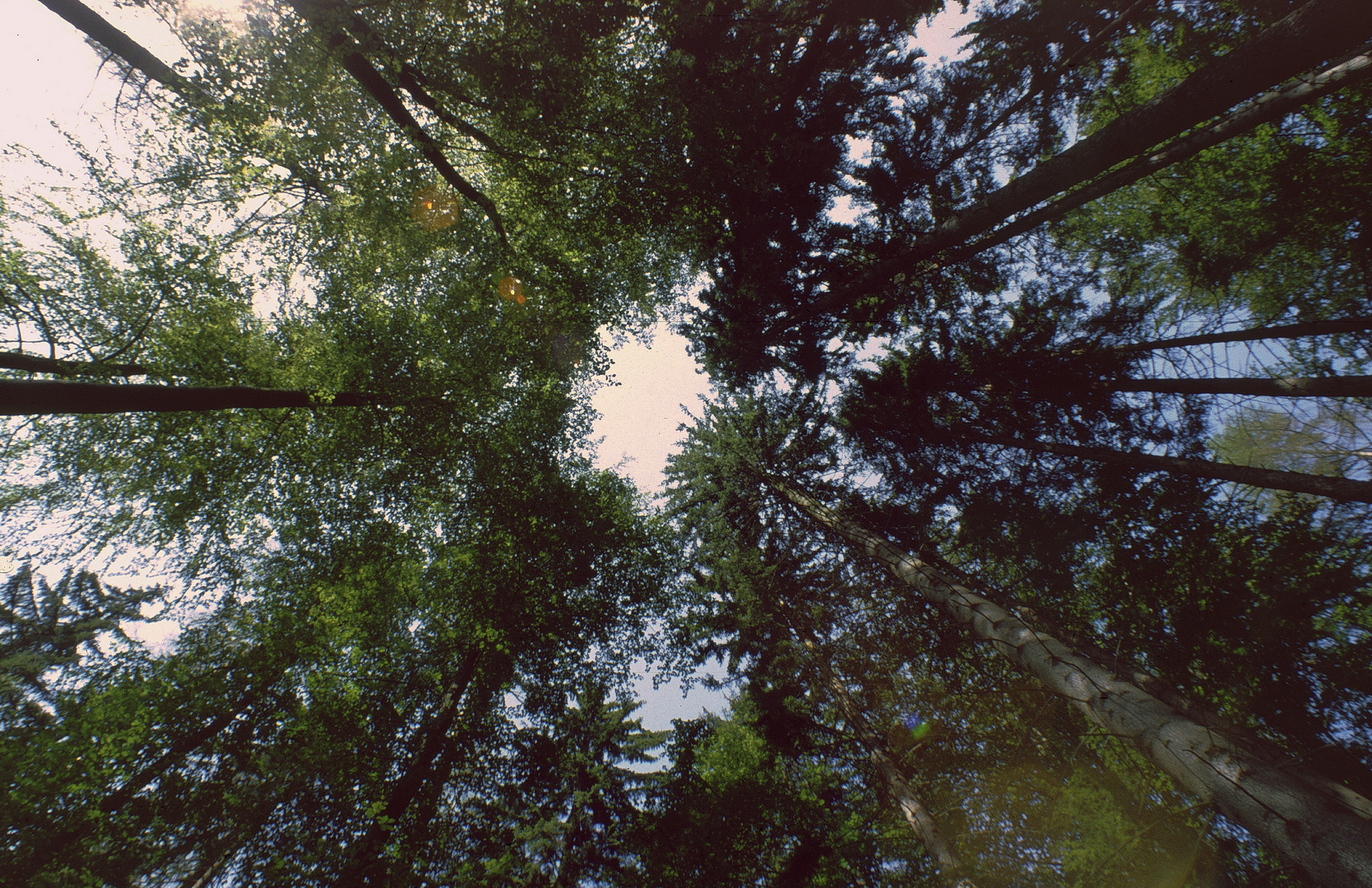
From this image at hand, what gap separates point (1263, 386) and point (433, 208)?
14.0m

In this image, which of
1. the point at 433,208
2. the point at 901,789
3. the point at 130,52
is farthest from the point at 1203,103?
the point at 130,52

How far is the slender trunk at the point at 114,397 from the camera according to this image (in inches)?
150

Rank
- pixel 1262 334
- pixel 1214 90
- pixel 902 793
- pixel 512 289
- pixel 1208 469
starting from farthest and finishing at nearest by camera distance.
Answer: pixel 512 289, pixel 902 793, pixel 1262 334, pixel 1208 469, pixel 1214 90

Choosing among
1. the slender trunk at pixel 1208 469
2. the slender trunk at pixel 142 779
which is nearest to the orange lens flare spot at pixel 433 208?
the slender trunk at pixel 142 779

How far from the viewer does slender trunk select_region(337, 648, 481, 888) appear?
535 centimetres

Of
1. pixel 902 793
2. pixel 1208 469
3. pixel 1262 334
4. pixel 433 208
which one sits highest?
pixel 433 208

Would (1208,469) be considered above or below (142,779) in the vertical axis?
above

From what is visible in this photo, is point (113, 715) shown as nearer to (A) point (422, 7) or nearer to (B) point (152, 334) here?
(B) point (152, 334)

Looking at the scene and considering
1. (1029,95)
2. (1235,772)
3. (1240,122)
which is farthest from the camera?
(1029,95)

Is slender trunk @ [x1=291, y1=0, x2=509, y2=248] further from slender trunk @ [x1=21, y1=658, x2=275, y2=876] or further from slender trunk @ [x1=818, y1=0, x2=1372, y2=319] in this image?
slender trunk @ [x1=21, y1=658, x2=275, y2=876]

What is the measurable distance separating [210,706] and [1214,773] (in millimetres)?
10647

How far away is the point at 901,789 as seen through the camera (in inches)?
292

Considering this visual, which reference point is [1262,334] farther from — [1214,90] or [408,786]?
[408,786]

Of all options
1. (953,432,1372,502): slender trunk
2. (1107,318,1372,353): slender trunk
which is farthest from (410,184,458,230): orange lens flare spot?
(1107,318,1372,353): slender trunk
